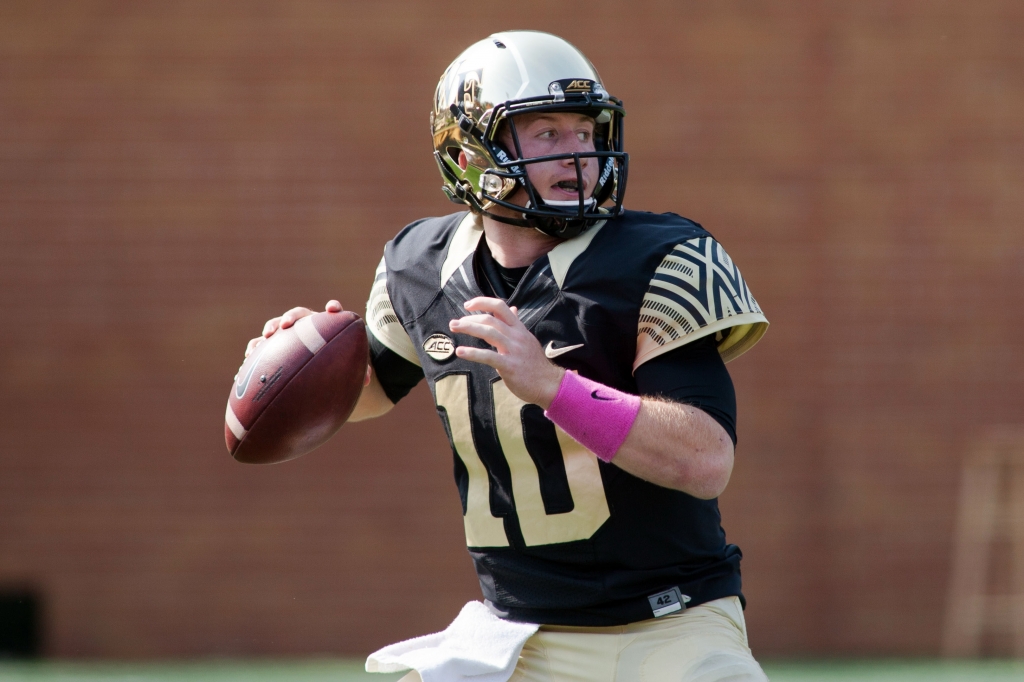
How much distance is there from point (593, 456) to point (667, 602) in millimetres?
329

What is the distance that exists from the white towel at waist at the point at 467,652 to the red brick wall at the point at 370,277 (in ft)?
11.4

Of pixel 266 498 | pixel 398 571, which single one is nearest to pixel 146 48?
pixel 266 498

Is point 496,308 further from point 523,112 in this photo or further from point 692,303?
point 523,112

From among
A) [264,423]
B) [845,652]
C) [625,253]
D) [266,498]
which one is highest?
[625,253]

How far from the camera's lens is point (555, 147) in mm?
2713

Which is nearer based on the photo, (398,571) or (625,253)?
(625,253)

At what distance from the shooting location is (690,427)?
2.30 meters

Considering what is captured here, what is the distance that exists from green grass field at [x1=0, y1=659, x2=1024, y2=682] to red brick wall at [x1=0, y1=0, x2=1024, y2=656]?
0.45ft

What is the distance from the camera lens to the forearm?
7.47ft

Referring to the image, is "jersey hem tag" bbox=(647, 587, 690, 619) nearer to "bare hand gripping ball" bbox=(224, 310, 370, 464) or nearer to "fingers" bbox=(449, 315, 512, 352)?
"fingers" bbox=(449, 315, 512, 352)

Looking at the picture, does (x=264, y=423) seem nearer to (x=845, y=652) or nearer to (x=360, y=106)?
(x=360, y=106)

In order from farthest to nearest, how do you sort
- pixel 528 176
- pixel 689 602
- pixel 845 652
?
pixel 845 652 → pixel 528 176 → pixel 689 602

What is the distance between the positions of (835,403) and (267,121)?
10.6ft

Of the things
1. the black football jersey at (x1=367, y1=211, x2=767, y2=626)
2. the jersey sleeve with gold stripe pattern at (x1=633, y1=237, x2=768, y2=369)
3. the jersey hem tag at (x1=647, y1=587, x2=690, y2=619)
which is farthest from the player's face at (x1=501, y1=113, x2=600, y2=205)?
the jersey hem tag at (x1=647, y1=587, x2=690, y2=619)
